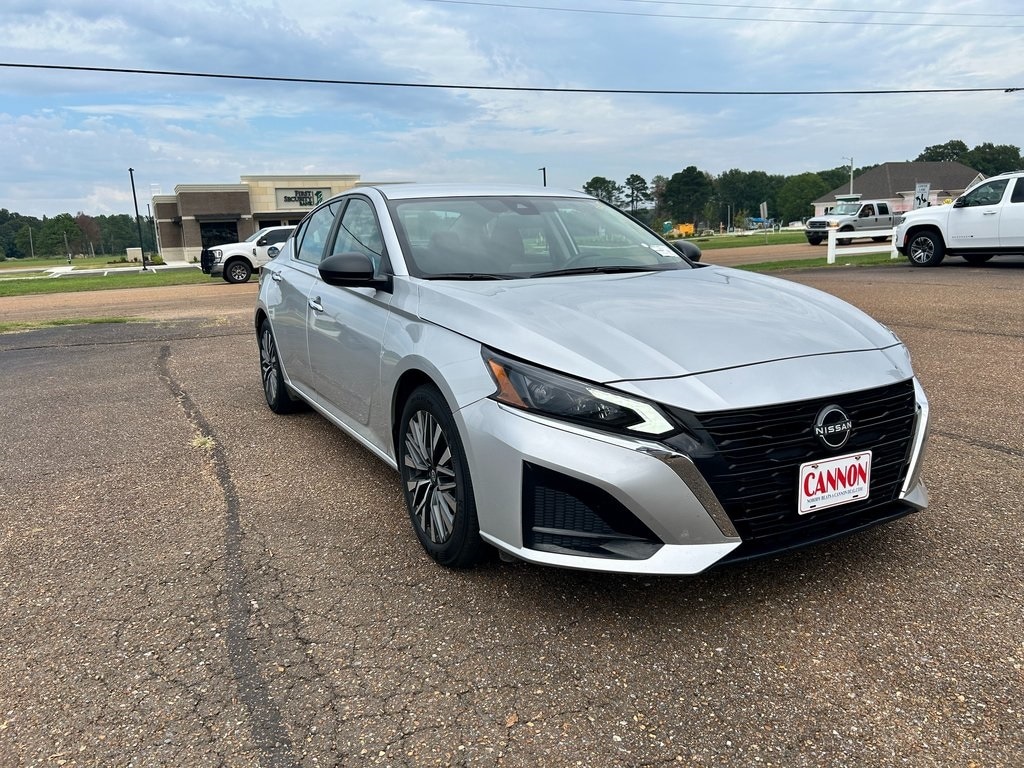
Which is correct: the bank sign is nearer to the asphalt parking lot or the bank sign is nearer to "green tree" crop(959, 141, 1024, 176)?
the asphalt parking lot

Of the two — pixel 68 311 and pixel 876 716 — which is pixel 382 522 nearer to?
pixel 876 716

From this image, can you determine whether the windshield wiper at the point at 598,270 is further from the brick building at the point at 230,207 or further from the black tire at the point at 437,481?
the brick building at the point at 230,207

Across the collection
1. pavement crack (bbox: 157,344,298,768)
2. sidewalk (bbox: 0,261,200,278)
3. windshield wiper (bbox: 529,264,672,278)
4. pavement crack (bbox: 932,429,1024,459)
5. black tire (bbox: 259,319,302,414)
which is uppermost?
windshield wiper (bbox: 529,264,672,278)

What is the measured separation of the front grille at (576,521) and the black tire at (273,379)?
11.1ft

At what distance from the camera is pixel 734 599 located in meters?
2.78

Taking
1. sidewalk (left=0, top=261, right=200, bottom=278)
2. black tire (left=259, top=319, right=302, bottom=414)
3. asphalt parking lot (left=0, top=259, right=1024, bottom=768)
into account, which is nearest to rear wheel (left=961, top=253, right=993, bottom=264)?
asphalt parking lot (left=0, top=259, right=1024, bottom=768)

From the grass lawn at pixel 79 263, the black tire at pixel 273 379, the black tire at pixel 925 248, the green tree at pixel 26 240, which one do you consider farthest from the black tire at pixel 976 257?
the green tree at pixel 26 240

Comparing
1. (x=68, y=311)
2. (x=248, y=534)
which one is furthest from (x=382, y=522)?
(x=68, y=311)

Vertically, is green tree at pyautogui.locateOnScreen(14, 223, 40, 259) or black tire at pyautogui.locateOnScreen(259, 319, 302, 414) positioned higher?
green tree at pyautogui.locateOnScreen(14, 223, 40, 259)

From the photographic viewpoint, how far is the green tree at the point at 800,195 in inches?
4727

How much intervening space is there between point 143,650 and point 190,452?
2509 millimetres

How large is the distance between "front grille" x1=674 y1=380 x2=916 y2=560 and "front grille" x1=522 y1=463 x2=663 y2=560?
292 millimetres

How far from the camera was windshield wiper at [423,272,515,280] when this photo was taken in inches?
138

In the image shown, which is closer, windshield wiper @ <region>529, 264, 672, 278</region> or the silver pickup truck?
windshield wiper @ <region>529, 264, 672, 278</region>
